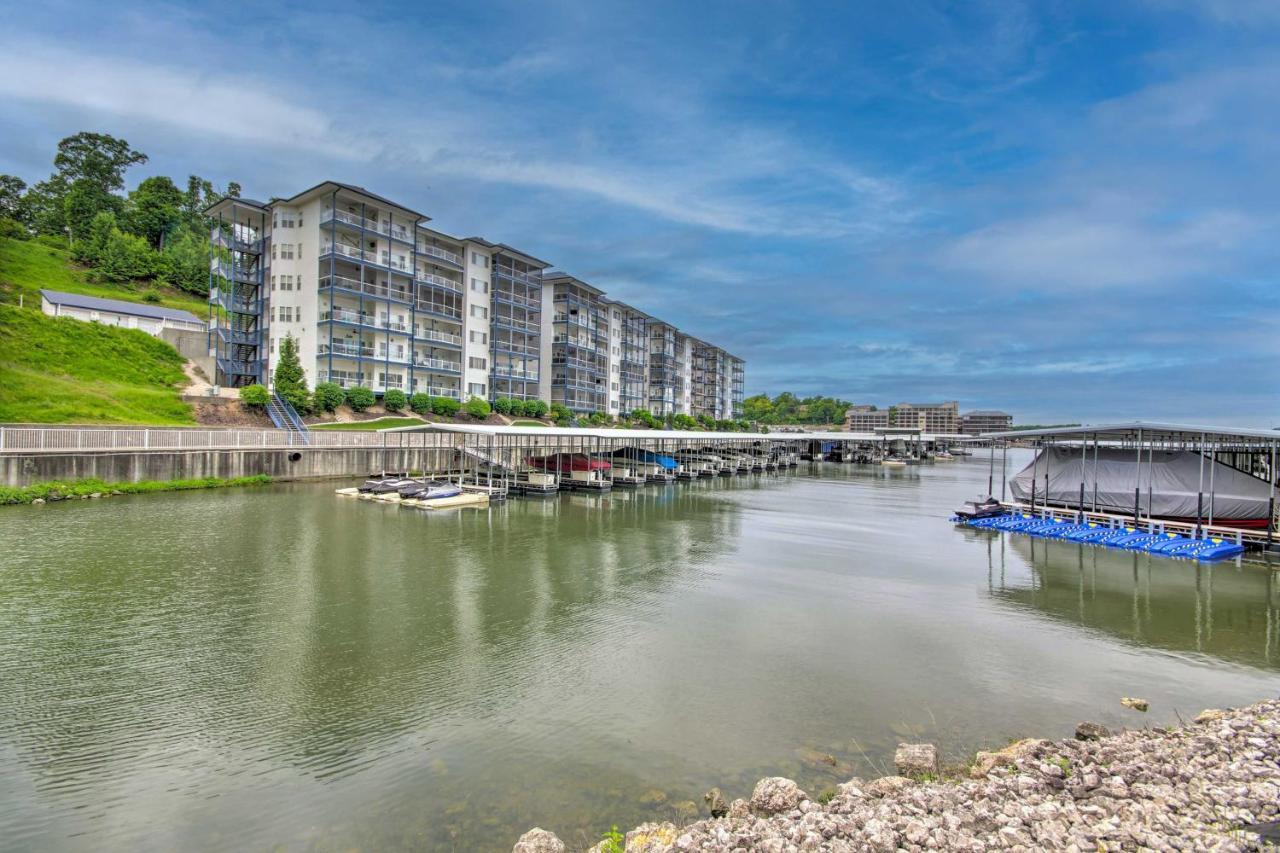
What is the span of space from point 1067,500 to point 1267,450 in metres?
9.96

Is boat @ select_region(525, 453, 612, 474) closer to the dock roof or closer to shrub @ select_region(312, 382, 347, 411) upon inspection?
shrub @ select_region(312, 382, 347, 411)

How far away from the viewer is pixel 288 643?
41.9 ft

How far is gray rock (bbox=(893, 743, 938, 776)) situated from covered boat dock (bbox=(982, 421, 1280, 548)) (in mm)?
22643

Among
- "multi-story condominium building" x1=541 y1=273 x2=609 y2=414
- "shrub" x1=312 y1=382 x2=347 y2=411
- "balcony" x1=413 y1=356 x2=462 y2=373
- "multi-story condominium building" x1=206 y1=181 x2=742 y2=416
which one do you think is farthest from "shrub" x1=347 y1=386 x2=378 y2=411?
"multi-story condominium building" x1=541 y1=273 x2=609 y2=414

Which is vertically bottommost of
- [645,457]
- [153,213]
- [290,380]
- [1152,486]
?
[1152,486]

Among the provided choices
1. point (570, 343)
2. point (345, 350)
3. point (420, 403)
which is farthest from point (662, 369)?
point (345, 350)

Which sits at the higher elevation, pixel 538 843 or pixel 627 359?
pixel 627 359

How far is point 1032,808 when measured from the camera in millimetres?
6738

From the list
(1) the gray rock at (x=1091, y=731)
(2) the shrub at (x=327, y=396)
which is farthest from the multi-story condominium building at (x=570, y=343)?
(1) the gray rock at (x=1091, y=731)

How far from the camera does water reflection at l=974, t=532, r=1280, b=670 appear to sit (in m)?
15.0

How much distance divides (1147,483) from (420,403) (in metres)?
48.1

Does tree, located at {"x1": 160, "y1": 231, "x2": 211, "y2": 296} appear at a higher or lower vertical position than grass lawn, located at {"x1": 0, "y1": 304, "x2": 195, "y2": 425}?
higher

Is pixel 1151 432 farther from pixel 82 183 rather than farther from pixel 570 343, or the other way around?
pixel 82 183

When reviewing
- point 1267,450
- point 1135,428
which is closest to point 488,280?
point 1135,428
